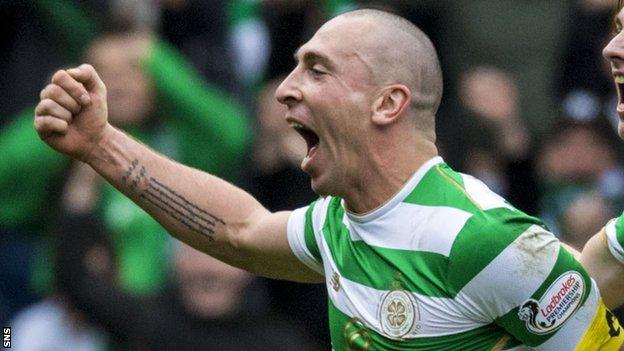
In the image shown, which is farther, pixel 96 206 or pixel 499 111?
pixel 499 111

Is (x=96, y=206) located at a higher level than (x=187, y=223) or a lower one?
higher

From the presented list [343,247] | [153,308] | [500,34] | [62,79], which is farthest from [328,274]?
[500,34]

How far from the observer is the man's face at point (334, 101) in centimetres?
539

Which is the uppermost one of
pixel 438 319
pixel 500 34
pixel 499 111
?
pixel 500 34

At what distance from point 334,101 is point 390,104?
17cm

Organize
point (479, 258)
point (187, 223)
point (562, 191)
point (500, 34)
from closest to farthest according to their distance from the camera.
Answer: point (479, 258), point (187, 223), point (562, 191), point (500, 34)

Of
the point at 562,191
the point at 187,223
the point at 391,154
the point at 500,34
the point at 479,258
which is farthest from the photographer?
the point at 500,34

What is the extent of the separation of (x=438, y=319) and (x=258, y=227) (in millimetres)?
922

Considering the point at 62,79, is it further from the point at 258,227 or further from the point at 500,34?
the point at 500,34

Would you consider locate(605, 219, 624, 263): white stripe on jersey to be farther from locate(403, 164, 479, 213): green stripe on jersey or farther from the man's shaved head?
the man's shaved head

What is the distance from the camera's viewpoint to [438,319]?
16.9 feet

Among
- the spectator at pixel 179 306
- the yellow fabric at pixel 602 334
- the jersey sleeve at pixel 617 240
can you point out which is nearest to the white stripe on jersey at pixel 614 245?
the jersey sleeve at pixel 617 240

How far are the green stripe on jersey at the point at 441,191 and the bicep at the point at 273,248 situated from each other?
60cm

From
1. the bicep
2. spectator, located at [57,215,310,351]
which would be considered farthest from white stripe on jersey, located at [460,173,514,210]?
spectator, located at [57,215,310,351]
